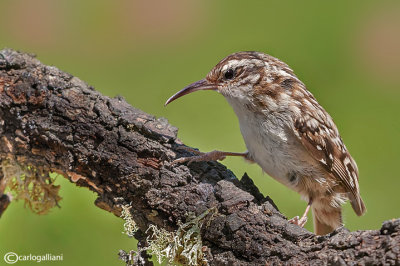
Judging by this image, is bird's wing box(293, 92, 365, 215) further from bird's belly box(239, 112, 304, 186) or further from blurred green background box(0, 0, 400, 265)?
blurred green background box(0, 0, 400, 265)

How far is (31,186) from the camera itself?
12.5 ft

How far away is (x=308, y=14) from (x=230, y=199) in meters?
2.76

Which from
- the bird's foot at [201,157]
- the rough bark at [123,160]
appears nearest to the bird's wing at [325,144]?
the bird's foot at [201,157]

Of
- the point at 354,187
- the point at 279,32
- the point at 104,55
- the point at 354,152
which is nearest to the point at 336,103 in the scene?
the point at 354,152

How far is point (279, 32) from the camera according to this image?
17.2ft

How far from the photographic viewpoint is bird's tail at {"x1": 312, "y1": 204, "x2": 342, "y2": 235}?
403 cm

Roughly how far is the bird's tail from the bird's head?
85cm

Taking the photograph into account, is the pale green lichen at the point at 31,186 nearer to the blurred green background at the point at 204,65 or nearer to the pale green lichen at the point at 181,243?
the blurred green background at the point at 204,65

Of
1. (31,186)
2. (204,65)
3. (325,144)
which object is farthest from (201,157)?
(204,65)

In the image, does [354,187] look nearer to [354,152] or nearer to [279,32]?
[354,152]

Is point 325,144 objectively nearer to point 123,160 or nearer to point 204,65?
point 123,160

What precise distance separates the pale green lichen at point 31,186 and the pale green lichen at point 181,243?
0.78 metres

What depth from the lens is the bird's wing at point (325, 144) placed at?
3704 millimetres

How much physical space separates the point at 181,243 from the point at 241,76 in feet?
3.71
